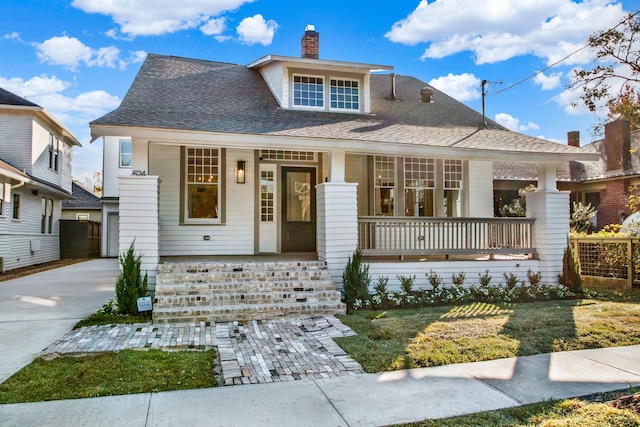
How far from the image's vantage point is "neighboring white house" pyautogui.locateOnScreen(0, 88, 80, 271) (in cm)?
1513

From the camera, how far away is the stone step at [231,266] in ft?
25.9

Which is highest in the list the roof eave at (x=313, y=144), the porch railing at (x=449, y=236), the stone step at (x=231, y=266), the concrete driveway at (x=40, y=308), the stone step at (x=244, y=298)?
the roof eave at (x=313, y=144)

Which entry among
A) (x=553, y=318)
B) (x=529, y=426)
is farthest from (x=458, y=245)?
(x=529, y=426)

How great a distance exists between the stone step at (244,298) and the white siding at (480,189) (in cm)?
594

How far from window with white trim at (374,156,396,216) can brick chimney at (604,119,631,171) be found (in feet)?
42.1

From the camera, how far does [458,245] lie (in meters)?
9.95

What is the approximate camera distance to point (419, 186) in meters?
11.7

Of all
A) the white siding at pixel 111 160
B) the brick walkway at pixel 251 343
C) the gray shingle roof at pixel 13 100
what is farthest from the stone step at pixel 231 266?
the white siding at pixel 111 160

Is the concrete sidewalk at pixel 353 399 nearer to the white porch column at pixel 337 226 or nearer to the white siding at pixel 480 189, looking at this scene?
the white porch column at pixel 337 226

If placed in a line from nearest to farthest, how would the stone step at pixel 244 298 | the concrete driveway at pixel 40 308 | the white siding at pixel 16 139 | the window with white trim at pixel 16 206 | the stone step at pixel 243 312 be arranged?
the concrete driveway at pixel 40 308, the stone step at pixel 243 312, the stone step at pixel 244 298, the window with white trim at pixel 16 206, the white siding at pixel 16 139

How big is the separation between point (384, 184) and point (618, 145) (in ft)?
45.1

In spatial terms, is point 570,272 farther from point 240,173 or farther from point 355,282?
point 240,173

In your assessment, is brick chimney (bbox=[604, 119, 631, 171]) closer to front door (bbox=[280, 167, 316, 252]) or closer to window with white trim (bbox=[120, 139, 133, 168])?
front door (bbox=[280, 167, 316, 252])

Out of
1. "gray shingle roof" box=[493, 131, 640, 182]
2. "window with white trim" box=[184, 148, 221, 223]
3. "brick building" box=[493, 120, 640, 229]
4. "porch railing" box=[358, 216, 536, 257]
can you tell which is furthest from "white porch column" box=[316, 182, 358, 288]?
"gray shingle roof" box=[493, 131, 640, 182]
